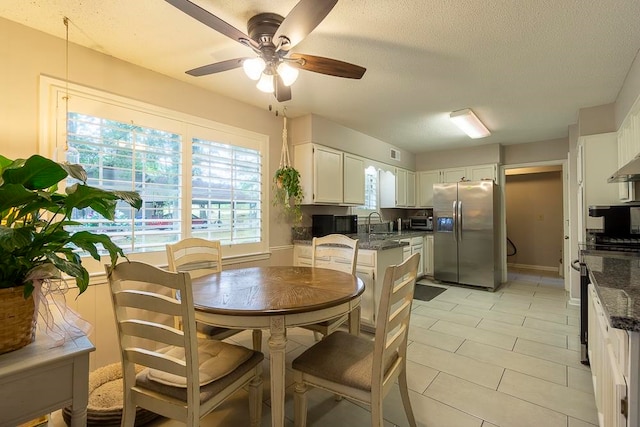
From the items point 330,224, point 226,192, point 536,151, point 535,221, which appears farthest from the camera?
point 535,221

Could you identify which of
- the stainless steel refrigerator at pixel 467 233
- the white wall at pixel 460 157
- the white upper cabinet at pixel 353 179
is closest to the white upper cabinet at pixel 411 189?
the white wall at pixel 460 157

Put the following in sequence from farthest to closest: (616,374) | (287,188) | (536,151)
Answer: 1. (536,151)
2. (287,188)
3. (616,374)

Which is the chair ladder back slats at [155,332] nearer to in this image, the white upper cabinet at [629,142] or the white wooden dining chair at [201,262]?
the white wooden dining chair at [201,262]

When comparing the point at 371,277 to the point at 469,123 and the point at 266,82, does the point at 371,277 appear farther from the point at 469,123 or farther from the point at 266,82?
the point at 469,123

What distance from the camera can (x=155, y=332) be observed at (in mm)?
1200

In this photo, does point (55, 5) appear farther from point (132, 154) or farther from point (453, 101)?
point (453, 101)

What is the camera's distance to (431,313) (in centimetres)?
346

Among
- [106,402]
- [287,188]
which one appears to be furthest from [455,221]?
[106,402]

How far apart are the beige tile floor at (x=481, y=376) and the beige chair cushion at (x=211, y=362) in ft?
1.70

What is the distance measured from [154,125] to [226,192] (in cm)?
82

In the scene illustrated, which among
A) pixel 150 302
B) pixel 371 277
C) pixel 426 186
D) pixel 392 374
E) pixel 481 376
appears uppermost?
pixel 426 186

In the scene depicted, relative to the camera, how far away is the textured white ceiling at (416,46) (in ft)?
5.45

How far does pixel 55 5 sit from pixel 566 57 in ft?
11.1

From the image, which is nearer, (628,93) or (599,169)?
(628,93)
